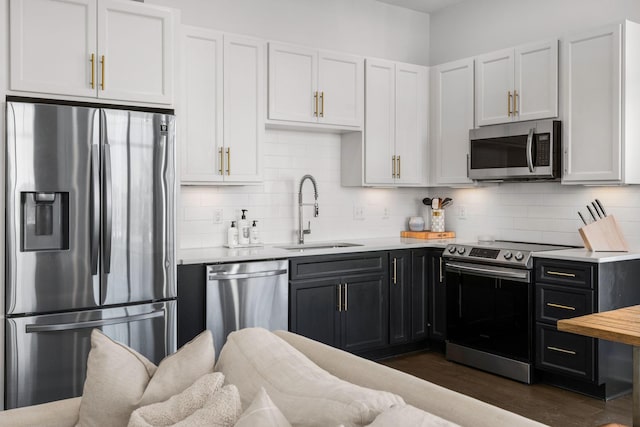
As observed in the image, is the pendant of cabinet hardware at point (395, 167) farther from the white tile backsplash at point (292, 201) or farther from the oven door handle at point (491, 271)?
the oven door handle at point (491, 271)

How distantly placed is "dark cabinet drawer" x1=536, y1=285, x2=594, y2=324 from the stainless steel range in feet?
0.26

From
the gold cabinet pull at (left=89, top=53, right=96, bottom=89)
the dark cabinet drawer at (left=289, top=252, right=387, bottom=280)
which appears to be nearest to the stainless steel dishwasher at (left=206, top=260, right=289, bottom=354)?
the dark cabinet drawer at (left=289, top=252, right=387, bottom=280)

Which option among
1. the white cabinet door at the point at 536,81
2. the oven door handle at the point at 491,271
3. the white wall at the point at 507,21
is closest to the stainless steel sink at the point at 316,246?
the oven door handle at the point at 491,271

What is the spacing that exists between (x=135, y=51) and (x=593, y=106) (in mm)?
3098

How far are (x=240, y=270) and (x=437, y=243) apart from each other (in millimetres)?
1867

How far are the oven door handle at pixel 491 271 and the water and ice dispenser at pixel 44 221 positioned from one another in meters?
2.91

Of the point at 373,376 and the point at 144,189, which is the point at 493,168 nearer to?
the point at 144,189

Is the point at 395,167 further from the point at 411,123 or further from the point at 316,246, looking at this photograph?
the point at 316,246

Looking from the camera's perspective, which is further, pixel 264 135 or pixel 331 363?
pixel 264 135

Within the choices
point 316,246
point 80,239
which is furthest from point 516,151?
point 80,239

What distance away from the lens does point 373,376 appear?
1.60 metres

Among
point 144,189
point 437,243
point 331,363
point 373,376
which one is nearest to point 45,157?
point 144,189

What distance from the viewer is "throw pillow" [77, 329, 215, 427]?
1714 millimetres

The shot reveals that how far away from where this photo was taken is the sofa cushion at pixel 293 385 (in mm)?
1302
